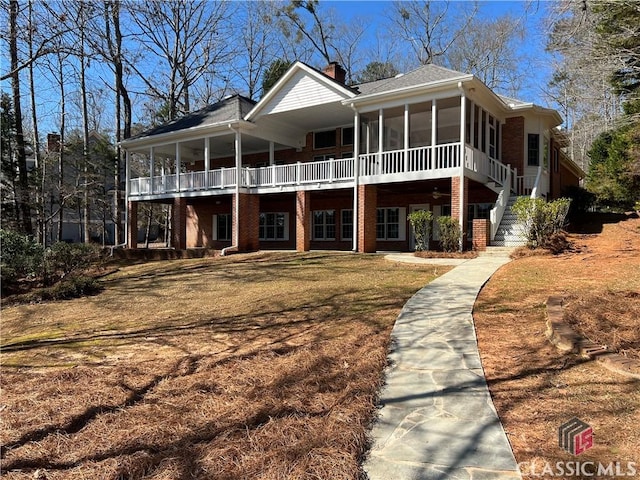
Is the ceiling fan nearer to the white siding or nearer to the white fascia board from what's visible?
the white fascia board

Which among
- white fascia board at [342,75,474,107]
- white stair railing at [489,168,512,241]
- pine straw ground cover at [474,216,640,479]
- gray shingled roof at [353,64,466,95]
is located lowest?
pine straw ground cover at [474,216,640,479]

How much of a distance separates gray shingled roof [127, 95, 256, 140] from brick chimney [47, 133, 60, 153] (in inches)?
340

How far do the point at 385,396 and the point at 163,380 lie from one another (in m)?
2.13

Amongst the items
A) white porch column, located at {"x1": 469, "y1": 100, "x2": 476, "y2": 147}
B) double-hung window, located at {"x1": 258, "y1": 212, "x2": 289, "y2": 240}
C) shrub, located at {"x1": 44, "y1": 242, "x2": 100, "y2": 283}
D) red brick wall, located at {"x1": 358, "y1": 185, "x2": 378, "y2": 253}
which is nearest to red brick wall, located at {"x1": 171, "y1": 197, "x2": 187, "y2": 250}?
double-hung window, located at {"x1": 258, "y1": 212, "x2": 289, "y2": 240}

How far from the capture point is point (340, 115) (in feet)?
60.7

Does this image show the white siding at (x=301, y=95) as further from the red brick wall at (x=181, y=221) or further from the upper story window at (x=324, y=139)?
the red brick wall at (x=181, y=221)

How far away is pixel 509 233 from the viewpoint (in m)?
13.4

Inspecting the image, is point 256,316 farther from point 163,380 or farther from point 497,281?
point 497,281

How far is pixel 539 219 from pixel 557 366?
9.01m

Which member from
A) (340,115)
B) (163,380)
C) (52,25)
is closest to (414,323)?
(163,380)

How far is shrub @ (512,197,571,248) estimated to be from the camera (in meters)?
11.7

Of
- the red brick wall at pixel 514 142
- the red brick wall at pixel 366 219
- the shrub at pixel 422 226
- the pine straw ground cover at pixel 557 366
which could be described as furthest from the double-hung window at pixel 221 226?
the pine straw ground cover at pixel 557 366

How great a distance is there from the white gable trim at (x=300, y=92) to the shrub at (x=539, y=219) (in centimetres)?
771

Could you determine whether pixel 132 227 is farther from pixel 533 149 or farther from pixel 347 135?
pixel 533 149
